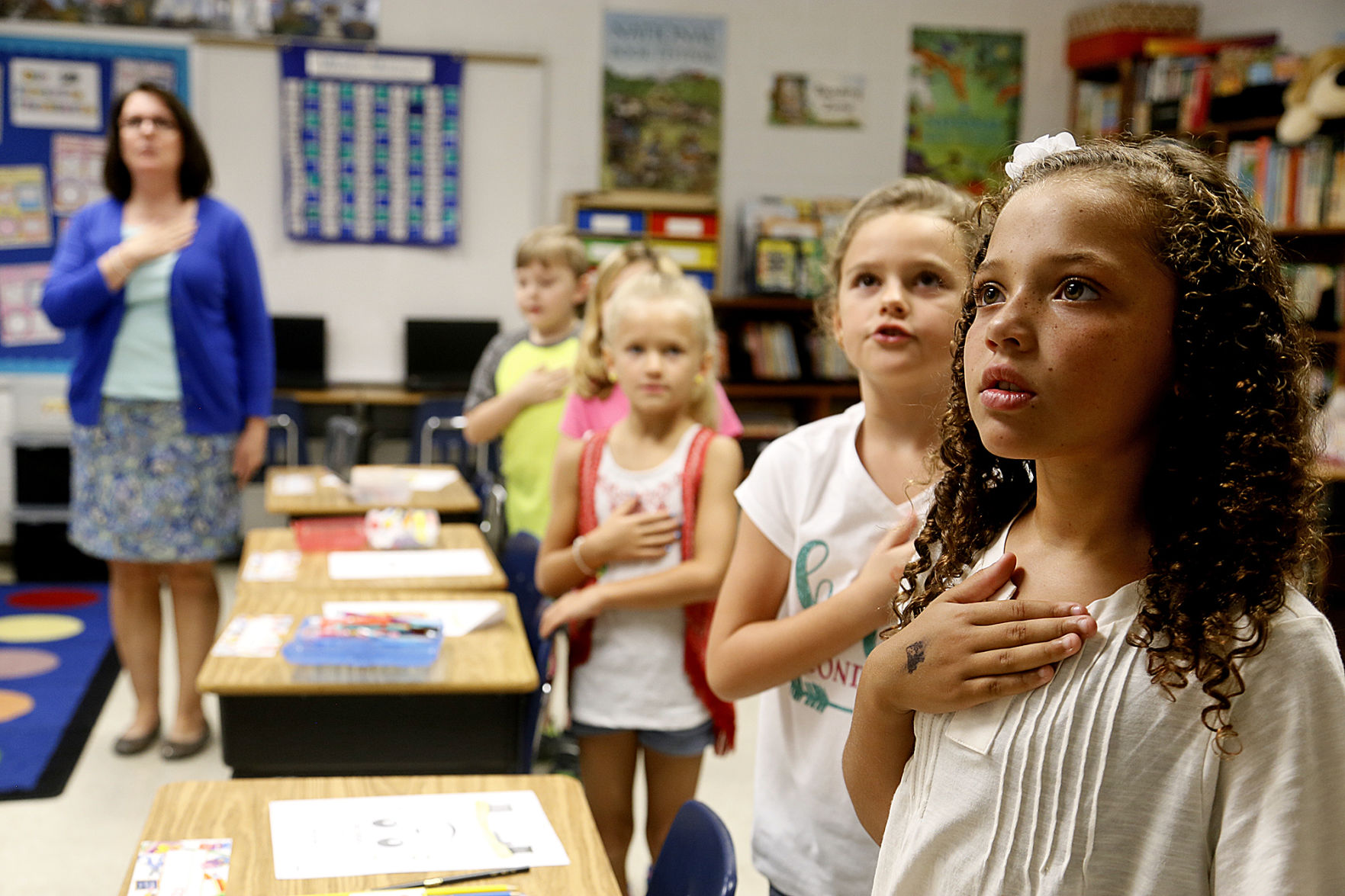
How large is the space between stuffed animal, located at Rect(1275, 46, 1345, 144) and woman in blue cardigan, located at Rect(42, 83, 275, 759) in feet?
12.1

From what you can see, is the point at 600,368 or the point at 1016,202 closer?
the point at 1016,202

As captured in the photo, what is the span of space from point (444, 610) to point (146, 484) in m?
1.35

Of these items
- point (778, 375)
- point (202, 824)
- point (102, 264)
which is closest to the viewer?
point (202, 824)

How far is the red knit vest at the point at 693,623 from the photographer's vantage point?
193 centimetres

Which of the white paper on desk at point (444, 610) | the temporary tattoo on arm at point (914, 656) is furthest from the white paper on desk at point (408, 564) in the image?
the temporary tattoo on arm at point (914, 656)

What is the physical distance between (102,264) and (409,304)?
3.02 meters

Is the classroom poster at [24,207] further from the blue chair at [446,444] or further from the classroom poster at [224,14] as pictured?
the blue chair at [446,444]

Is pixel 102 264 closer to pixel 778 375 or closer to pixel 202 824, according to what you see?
pixel 202 824

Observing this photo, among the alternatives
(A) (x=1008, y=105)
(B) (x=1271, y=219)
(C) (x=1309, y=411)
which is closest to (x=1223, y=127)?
(B) (x=1271, y=219)

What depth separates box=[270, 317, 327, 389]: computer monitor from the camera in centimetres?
559

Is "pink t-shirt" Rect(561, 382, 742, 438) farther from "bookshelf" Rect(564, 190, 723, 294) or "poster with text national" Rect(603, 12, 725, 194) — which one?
"poster with text national" Rect(603, 12, 725, 194)

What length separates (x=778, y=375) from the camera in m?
5.77

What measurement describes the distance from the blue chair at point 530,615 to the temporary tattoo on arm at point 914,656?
4.60 feet

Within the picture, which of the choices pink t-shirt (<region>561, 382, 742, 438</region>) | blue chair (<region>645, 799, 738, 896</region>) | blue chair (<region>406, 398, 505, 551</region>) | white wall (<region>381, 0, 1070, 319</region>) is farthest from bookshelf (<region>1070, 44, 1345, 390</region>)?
blue chair (<region>645, 799, 738, 896</region>)
